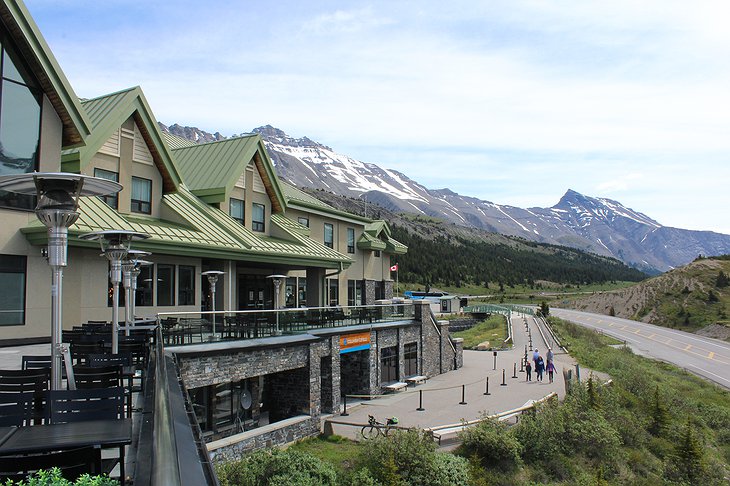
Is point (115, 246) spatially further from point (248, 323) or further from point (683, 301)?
point (683, 301)

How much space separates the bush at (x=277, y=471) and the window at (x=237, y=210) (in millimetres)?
15602

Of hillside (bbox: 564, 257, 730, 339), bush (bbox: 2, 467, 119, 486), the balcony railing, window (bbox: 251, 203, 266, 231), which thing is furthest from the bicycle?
hillside (bbox: 564, 257, 730, 339)

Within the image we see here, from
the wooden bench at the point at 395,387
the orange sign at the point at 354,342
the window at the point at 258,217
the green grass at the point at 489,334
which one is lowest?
the green grass at the point at 489,334

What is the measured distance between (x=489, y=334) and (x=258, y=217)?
32365mm

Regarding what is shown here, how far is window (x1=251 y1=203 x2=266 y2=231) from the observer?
30.2 m

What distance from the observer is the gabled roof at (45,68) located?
1723 centimetres

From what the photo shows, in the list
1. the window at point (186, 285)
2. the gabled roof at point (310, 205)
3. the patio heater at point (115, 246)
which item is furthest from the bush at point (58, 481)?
the gabled roof at point (310, 205)

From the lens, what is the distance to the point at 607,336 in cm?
6341

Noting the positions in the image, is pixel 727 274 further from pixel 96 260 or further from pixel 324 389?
pixel 96 260

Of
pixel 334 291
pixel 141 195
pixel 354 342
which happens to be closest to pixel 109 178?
pixel 141 195

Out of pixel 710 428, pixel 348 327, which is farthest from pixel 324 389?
pixel 710 428

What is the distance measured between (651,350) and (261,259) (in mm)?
46634

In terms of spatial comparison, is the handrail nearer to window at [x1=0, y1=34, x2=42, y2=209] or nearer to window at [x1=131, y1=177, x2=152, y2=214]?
window at [x1=0, y1=34, x2=42, y2=209]

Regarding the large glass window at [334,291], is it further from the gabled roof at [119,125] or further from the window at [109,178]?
the window at [109,178]
